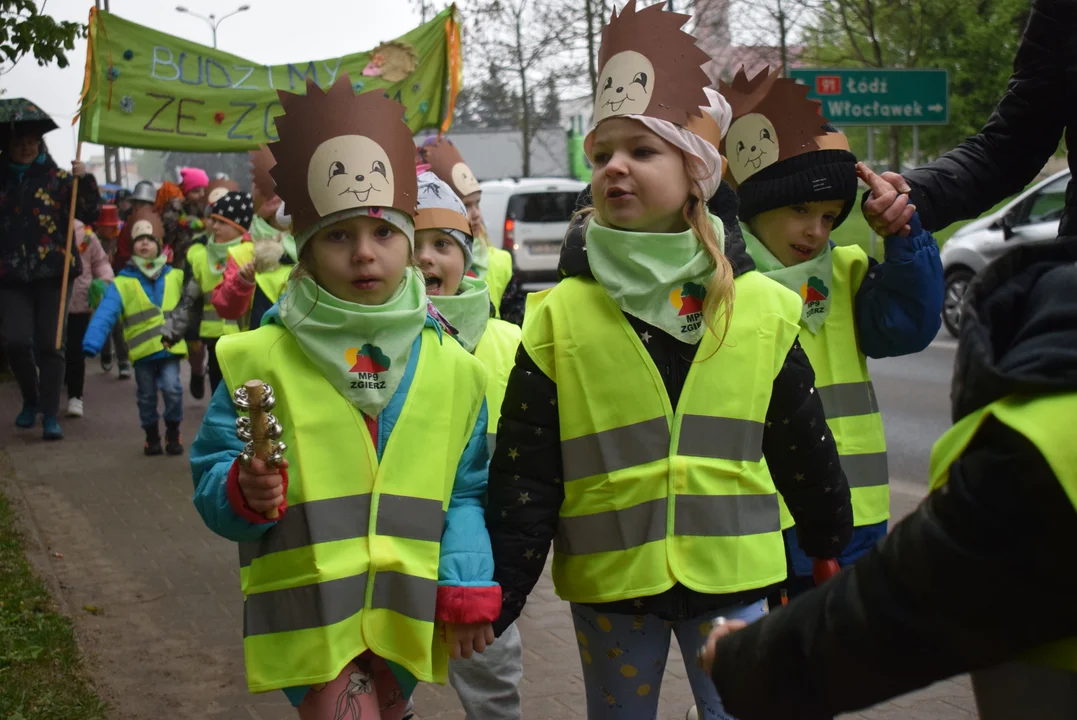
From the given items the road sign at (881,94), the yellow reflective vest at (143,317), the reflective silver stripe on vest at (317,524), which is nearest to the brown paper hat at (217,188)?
the yellow reflective vest at (143,317)

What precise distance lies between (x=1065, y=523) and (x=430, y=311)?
7.15 ft

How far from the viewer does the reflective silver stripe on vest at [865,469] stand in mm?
3803

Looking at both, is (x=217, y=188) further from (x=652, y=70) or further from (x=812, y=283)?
(x=652, y=70)

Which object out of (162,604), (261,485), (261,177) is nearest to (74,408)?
(261,177)

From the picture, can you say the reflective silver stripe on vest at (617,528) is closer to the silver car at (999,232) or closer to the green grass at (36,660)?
the green grass at (36,660)

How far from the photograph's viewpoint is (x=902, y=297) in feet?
12.0

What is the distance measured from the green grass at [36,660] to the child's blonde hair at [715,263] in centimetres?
264

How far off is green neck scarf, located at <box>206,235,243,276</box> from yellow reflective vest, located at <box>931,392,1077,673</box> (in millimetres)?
7794

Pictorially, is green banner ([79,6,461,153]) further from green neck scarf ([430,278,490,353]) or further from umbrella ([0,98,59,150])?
green neck scarf ([430,278,490,353])

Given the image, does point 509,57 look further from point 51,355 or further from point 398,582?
point 398,582

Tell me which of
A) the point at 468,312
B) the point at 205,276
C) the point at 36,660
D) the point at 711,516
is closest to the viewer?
the point at 711,516

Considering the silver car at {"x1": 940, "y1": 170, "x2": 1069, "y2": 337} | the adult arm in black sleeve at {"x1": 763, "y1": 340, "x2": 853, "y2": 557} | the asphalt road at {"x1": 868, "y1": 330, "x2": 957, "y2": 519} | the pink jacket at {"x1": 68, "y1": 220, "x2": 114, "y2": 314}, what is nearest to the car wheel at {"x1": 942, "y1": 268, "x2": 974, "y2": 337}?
the silver car at {"x1": 940, "y1": 170, "x2": 1069, "y2": 337}

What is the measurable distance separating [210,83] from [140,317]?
7.51 feet

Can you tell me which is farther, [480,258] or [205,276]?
[205,276]
